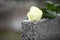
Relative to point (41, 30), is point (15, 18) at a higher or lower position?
lower

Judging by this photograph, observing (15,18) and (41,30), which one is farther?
(15,18)

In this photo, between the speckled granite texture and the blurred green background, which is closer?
the speckled granite texture

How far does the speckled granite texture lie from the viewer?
578 millimetres

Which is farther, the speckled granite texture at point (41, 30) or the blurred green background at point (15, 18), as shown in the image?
the blurred green background at point (15, 18)

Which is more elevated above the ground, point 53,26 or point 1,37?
point 53,26

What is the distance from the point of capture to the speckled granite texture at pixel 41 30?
1.90 ft

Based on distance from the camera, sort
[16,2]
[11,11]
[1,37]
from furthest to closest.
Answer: [16,2] → [11,11] → [1,37]

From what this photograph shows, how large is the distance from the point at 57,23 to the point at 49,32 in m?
0.05

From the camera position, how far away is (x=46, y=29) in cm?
60

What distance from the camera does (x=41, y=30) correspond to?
59 cm

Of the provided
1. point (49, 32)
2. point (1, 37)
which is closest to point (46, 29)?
point (49, 32)

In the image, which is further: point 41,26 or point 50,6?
point 50,6

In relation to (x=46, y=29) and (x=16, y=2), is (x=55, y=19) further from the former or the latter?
(x=16, y=2)

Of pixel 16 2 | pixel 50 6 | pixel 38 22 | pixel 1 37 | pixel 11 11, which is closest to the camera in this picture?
pixel 38 22
